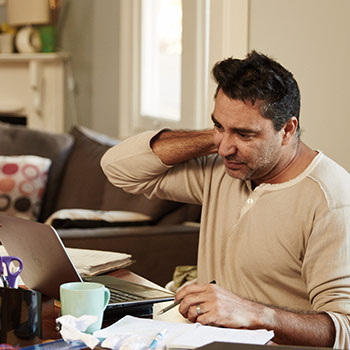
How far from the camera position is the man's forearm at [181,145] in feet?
6.35

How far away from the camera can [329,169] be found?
169 centimetres

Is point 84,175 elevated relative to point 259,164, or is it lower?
lower

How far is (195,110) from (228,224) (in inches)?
68.9

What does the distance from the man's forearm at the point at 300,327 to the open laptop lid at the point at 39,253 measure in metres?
0.38

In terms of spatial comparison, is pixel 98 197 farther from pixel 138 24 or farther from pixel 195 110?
pixel 138 24

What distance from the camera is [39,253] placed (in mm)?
1469

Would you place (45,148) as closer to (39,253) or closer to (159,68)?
(159,68)

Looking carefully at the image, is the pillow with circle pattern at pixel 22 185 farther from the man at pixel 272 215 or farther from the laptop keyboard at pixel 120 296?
the laptop keyboard at pixel 120 296

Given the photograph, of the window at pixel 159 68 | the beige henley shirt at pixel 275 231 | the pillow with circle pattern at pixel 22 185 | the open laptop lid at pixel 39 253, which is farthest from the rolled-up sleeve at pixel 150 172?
the pillow with circle pattern at pixel 22 185

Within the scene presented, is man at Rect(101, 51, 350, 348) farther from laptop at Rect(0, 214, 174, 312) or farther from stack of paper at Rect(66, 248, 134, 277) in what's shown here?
stack of paper at Rect(66, 248, 134, 277)

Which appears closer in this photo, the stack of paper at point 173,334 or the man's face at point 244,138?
the stack of paper at point 173,334

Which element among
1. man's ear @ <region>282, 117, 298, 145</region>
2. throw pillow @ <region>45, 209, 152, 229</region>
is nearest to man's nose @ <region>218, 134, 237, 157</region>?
man's ear @ <region>282, 117, 298, 145</region>

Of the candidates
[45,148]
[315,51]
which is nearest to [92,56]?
[45,148]

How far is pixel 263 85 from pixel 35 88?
3.96 m
